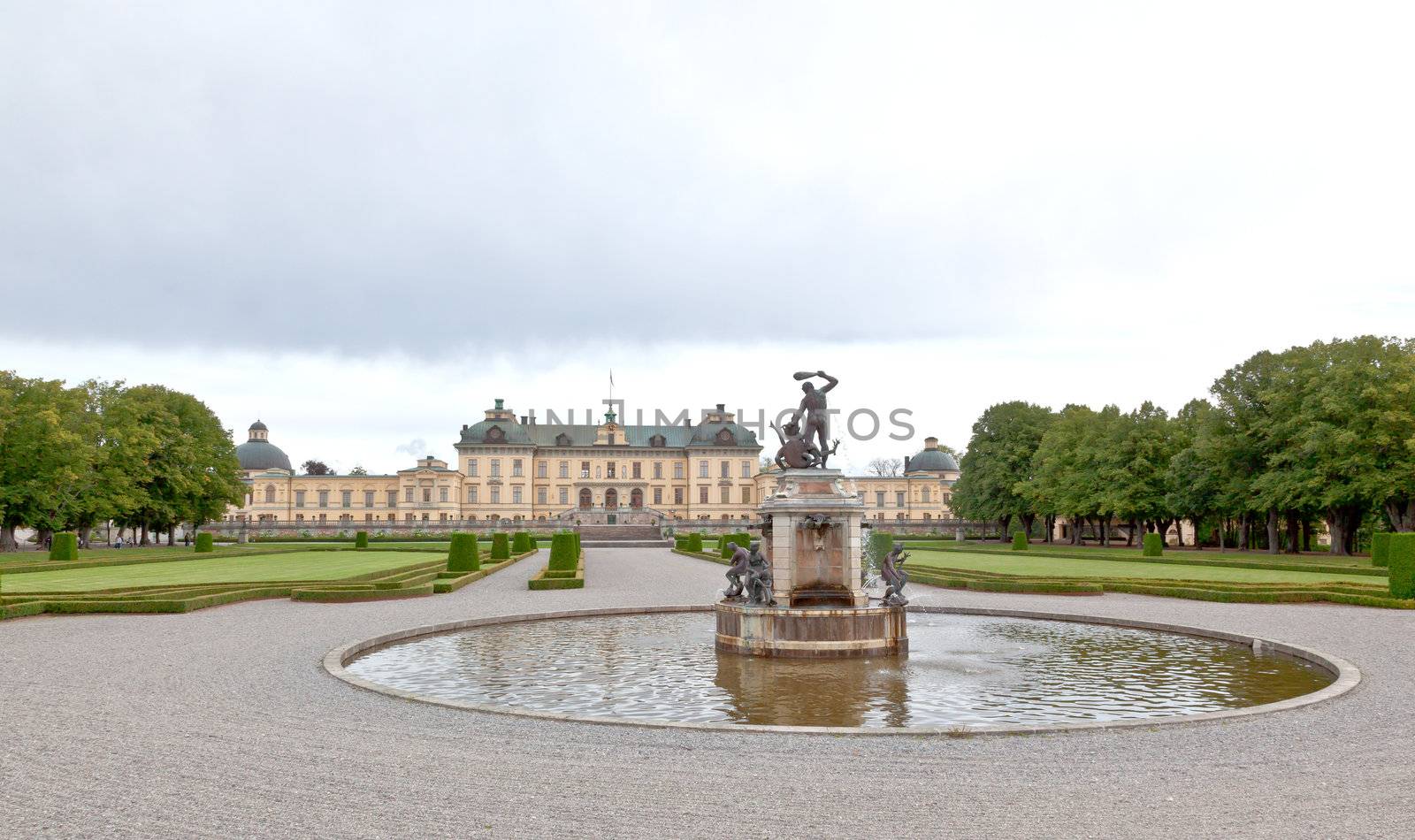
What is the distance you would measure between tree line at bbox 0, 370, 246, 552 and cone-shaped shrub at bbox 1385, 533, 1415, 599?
181 ft

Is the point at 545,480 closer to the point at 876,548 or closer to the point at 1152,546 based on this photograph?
the point at 876,548

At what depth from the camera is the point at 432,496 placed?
103 metres

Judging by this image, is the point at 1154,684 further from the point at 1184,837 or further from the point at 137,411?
the point at 137,411

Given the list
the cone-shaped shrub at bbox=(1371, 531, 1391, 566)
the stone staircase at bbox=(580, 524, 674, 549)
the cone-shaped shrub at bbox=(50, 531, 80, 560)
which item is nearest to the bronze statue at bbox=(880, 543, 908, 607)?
the cone-shaped shrub at bbox=(1371, 531, 1391, 566)

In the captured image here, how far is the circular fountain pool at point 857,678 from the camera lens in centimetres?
1120

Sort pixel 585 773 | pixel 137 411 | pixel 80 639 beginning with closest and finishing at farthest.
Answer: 1. pixel 585 773
2. pixel 80 639
3. pixel 137 411

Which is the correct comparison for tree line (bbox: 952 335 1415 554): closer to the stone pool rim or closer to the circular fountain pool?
the stone pool rim

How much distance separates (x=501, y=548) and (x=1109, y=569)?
87.2 feet

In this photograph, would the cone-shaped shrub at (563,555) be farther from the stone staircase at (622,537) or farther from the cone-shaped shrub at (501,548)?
the stone staircase at (622,537)

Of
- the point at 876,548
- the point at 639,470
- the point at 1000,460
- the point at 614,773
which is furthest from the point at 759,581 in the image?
the point at 639,470

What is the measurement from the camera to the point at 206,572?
35438 millimetres

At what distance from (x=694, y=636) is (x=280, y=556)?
39.0 m

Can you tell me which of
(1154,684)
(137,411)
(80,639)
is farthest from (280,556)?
(1154,684)

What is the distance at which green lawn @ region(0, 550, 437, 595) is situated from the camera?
93.5 feet
